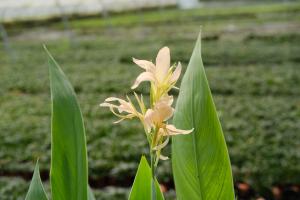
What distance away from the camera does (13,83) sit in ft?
17.8

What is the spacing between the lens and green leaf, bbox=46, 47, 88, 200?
2.56 feet

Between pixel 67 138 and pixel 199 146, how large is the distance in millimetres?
189

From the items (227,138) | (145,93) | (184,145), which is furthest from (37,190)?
(145,93)

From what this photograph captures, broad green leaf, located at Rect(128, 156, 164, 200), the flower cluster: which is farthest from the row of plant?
the flower cluster

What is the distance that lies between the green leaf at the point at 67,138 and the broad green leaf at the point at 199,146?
0.44ft

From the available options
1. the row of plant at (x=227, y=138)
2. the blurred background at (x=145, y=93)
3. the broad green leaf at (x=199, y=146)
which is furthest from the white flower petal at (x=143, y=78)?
the row of plant at (x=227, y=138)

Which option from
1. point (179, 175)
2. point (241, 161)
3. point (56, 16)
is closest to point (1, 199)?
point (241, 161)

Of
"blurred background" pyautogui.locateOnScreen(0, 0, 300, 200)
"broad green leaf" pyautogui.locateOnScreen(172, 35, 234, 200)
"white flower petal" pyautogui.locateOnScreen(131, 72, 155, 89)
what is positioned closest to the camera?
Answer: "white flower petal" pyautogui.locateOnScreen(131, 72, 155, 89)

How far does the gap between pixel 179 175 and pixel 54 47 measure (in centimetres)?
851

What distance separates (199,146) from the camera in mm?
777

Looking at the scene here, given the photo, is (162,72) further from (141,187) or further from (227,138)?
(227,138)

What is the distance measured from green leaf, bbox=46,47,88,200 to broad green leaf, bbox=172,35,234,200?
0.14 m

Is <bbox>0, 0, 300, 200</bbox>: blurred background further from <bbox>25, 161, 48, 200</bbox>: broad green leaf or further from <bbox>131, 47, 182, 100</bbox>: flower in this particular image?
<bbox>131, 47, 182, 100</bbox>: flower

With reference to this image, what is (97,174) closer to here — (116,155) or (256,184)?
(116,155)
